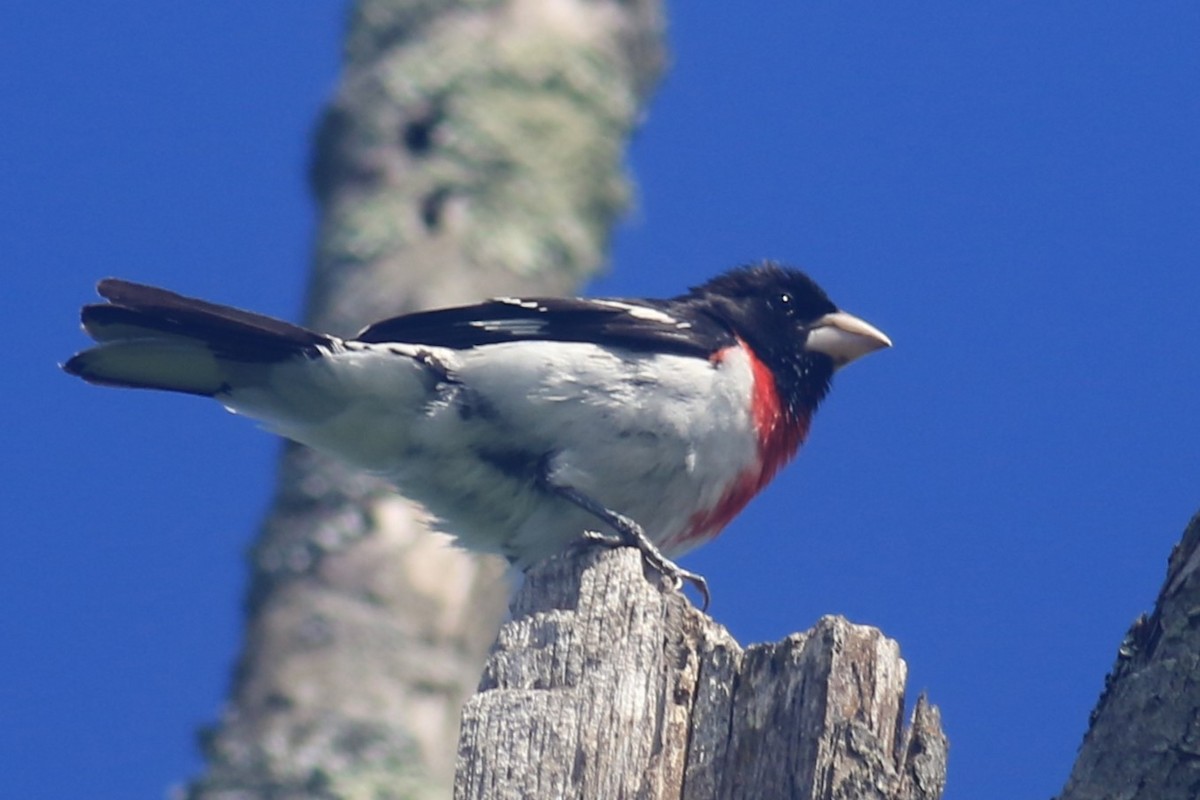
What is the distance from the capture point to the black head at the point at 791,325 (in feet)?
18.2

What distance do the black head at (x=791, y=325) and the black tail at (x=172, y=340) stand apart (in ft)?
4.41

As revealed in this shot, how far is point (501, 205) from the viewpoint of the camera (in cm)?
752

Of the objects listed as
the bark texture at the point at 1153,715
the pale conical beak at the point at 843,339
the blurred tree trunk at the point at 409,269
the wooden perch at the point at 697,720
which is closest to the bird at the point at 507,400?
the pale conical beak at the point at 843,339

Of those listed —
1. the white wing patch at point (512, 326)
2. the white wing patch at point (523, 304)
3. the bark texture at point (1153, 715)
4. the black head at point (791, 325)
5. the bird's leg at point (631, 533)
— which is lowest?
the bark texture at point (1153, 715)

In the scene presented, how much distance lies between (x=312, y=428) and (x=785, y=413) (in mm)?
Result: 1376

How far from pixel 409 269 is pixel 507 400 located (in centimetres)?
246

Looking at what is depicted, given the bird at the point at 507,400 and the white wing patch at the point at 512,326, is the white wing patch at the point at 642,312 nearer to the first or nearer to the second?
the bird at the point at 507,400

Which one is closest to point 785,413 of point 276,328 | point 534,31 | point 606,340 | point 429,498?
point 606,340

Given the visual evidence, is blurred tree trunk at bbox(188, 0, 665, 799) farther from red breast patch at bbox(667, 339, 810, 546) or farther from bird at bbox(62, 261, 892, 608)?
red breast patch at bbox(667, 339, 810, 546)

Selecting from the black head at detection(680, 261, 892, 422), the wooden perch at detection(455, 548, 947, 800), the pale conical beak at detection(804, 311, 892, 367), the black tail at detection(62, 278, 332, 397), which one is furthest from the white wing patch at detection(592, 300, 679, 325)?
the wooden perch at detection(455, 548, 947, 800)

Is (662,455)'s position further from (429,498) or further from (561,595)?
(561,595)

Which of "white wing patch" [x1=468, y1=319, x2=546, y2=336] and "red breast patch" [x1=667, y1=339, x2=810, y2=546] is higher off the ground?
"white wing patch" [x1=468, y1=319, x2=546, y2=336]

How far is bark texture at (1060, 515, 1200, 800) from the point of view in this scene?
8.42ft

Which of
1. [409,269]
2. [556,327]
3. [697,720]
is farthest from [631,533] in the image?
[409,269]
